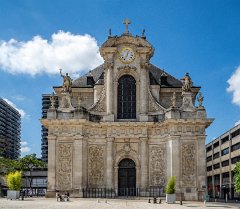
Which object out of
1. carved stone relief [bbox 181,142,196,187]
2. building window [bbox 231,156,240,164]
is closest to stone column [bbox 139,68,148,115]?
carved stone relief [bbox 181,142,196,187]

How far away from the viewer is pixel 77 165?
151 feet

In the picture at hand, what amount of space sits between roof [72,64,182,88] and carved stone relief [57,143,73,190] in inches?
322

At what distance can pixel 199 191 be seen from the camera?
149 feet

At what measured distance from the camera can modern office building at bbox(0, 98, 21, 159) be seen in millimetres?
119769

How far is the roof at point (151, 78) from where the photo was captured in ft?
167

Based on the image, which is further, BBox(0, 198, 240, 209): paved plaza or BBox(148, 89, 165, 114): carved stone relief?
BBox(148, 89, 165, 114): carved stone relief

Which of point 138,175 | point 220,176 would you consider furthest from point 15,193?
point 220,176

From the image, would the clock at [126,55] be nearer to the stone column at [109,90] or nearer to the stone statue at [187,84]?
the stone column at [109,90]

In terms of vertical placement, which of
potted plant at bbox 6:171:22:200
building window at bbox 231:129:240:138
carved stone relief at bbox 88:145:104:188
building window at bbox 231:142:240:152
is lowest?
potted plant at bbox 6:171:22:200

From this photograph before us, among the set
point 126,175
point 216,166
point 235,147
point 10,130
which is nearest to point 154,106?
point 126,175

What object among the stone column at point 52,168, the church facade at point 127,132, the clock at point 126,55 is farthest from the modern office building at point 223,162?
the stone column at point 52,168

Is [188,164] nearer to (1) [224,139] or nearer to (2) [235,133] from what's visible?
(2) [235,133]

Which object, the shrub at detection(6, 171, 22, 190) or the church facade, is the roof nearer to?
the church facade

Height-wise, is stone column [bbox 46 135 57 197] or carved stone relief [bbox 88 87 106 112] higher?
carved stone relief [bbox 88 87 106 112]
